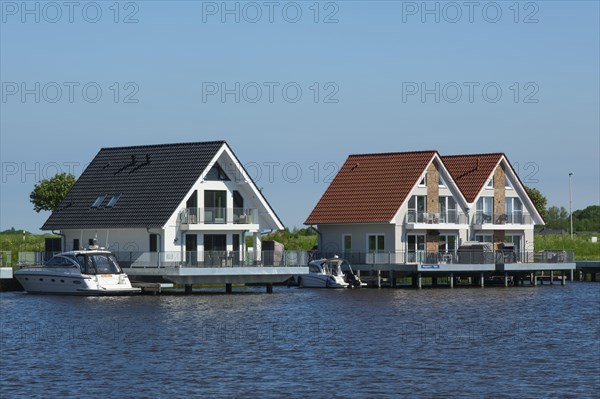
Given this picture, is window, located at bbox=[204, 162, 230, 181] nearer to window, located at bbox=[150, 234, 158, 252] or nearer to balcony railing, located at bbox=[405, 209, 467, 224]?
window, located at bbox=[150, 234, 158, 252]

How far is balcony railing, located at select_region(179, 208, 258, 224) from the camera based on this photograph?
68.9 meters

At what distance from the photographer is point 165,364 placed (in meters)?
37.9

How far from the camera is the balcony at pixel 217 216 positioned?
68.9 m

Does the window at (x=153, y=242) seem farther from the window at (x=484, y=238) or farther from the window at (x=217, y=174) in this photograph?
the window at (x=484, y=238)

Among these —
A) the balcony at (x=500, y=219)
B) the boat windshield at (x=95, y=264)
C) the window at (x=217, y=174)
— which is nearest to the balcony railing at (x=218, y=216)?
the window at (x=217, y=174)

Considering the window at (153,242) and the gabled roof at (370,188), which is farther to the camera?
the gabled roof at (370,188)

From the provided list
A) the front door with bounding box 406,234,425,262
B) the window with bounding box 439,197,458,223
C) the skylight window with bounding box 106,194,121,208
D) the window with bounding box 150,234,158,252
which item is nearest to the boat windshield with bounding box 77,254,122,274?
the window with bounding box 150,234,158,252

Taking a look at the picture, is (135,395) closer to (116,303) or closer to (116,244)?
(116,303)

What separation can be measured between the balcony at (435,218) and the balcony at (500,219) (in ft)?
4.90

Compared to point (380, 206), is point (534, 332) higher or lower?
lower

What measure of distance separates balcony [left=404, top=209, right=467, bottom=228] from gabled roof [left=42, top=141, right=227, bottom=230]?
612 inches

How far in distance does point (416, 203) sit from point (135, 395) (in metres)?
51.5

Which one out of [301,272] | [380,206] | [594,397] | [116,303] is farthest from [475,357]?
[380,206]

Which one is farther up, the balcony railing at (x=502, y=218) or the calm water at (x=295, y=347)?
the balcony railing at (x=502, y=218)
